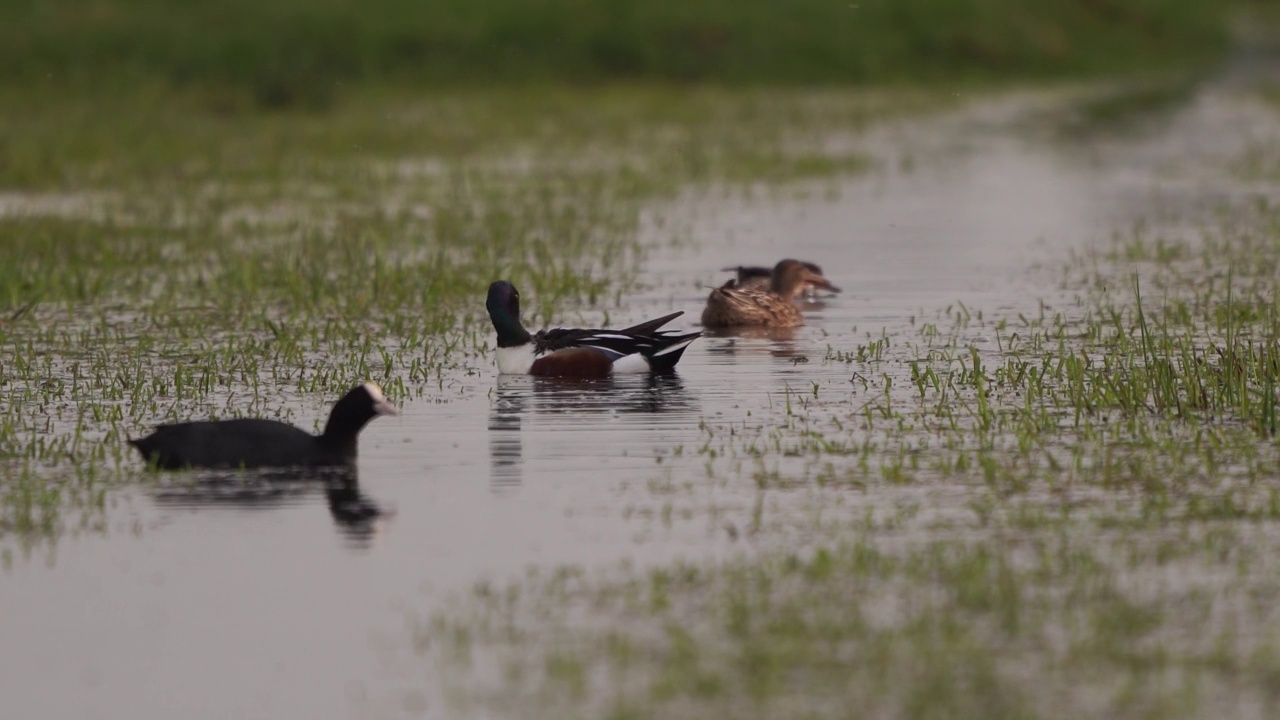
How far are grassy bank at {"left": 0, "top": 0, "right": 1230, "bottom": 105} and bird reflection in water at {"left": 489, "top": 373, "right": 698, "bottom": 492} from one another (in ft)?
93.8

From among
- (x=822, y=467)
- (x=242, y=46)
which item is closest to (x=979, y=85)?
(x=242, y=46)

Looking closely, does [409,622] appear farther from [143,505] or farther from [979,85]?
[979,85]

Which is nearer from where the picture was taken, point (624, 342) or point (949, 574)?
point (949, 574)

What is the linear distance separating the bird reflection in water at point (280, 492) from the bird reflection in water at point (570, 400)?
89 cm

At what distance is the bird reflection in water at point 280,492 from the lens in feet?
30.0

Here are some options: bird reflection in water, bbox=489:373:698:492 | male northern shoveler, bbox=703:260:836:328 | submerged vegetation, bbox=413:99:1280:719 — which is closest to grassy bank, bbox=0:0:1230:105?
male northern shoveler, bbox=703:260:836:328

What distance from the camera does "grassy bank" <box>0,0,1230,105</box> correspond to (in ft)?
144

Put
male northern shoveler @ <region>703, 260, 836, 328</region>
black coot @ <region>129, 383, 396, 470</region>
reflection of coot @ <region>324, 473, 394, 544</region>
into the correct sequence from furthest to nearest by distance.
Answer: male northern shoveler @ <region>703, 260, 836, 328</region>
black coot @ <region>129, 383, 396, 470</region>
reflection of coot @ <region>324, 473, 394, 544</region>

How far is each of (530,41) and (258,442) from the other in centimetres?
3819

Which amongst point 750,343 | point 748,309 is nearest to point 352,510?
point 750,343

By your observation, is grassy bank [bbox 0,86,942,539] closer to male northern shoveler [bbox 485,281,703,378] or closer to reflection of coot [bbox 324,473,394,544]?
male northern shoveler [bbox 485,281,703,378]

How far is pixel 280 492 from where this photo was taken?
964 cm

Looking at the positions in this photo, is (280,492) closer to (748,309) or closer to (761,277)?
(748,309)

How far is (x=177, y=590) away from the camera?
8031 mm
